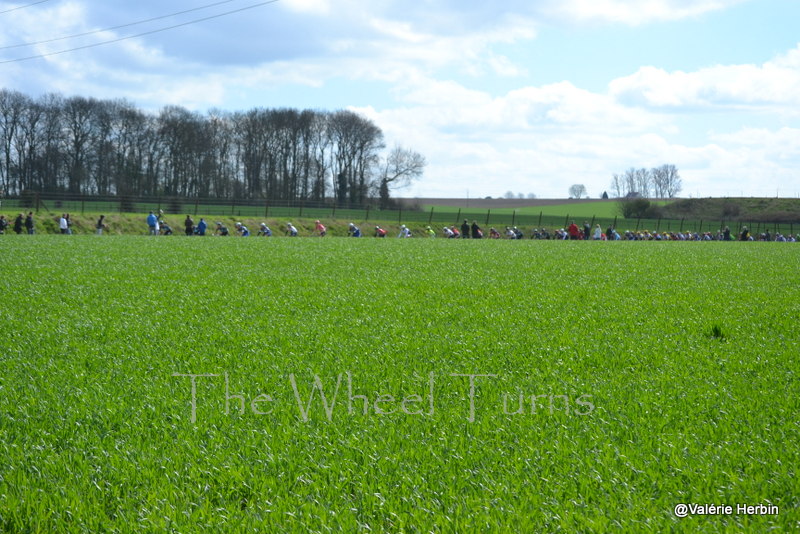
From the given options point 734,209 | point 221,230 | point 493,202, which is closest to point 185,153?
point 221,230

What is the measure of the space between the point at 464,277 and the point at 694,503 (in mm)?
11071

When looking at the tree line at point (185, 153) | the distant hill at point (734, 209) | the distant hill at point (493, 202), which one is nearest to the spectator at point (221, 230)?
the tree line at point (185, 153)

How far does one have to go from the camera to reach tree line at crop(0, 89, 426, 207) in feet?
242

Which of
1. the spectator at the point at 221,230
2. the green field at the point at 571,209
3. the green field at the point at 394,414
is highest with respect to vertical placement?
the green field at the point at 571,209

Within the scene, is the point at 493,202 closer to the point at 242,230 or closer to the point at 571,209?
the point at 571,209

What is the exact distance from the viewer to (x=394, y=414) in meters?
5.36

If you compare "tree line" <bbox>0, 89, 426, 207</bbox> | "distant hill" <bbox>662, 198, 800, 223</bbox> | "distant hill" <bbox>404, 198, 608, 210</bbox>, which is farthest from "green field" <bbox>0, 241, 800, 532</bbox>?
"distant hill" <bbox>404, 198, 608, 210</bbox>

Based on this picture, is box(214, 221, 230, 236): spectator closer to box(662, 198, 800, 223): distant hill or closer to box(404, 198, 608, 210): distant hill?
box(404, 198, 608, 210): distant hill

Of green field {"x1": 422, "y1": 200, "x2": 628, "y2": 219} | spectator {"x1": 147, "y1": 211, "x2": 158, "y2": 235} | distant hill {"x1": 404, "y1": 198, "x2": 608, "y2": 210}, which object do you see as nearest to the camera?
spectator {"x1": 147, "y1": 211, "x2": 158, "y2": 235}

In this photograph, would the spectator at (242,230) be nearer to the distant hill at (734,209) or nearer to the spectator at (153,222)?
the spectator at (153,222)

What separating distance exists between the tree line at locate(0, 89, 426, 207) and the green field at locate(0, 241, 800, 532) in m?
71.4

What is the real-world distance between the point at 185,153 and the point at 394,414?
272 ft

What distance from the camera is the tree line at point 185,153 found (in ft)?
242

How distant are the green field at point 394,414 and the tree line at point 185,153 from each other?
7137 centimetres
